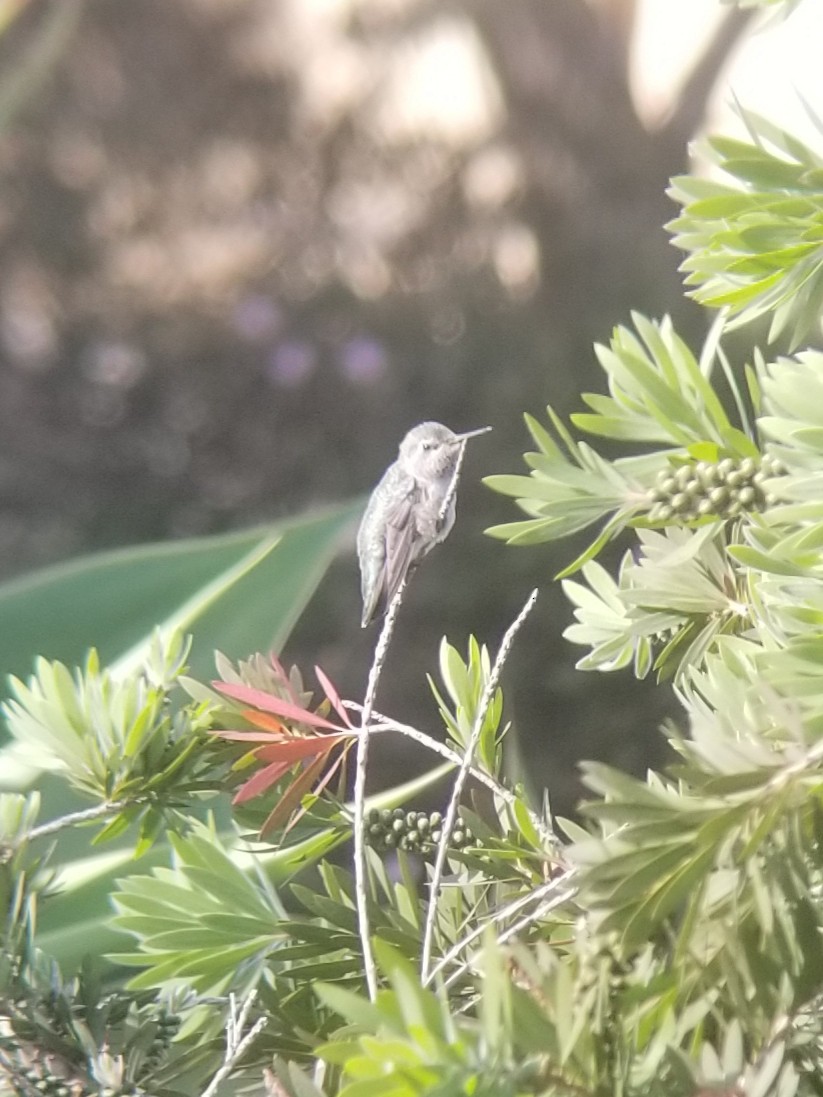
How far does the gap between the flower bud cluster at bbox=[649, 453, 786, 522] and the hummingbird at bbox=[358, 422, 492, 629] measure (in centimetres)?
12

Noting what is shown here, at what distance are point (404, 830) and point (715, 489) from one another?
0.10 m

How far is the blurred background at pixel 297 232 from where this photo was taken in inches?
30.4

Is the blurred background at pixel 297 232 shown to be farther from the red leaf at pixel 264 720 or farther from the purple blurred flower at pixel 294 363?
the red leaf at pixel 264 720

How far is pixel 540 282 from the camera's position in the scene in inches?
31.2

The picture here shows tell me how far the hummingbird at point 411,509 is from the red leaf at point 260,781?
0.11 m

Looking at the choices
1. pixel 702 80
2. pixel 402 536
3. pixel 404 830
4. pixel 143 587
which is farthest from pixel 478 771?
pixel 702 80

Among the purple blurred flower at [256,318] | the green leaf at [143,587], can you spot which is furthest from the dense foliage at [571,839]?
the purple blurred flower at [256,318]

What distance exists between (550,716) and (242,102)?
0.57 metres

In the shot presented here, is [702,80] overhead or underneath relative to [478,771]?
overhead

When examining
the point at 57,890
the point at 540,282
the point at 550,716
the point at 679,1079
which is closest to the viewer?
the point at 679,1079

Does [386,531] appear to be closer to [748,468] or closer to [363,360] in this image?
[748,468]

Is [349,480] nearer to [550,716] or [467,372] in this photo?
[467,372]

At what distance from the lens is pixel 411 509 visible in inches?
12.5

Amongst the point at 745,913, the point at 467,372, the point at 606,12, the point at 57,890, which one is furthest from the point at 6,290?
the point at 745,913
